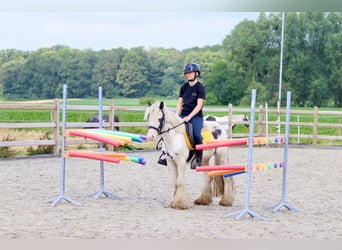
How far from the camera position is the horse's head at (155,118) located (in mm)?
5543

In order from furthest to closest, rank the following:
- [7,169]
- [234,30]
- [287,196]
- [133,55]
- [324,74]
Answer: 1. [234,30]
2. [324,74]
3. [133,55]
4. [7,169]
5. [287,196]

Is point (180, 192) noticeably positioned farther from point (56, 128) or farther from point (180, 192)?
point (56, 128)

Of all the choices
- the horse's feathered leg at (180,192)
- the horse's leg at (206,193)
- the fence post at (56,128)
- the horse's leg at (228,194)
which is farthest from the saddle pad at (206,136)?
the fence post at (56,128)

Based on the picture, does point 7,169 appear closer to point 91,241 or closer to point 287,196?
point 287,196

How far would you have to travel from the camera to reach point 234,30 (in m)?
28.9

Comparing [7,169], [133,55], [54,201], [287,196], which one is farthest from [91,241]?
[133,55]

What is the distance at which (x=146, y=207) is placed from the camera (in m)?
5.80

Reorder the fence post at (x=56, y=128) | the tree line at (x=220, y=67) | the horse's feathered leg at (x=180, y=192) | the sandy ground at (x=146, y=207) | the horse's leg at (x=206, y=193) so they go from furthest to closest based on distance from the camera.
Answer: the tree line at (x=220, y=67) < the fence post at (x=56, y=128) < the horse's leg at (x=206, y=193) < the horse's feathered leg at (x=180, y=192) < the sandy ground at (x=146, y=207)

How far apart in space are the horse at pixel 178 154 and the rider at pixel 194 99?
10 cm

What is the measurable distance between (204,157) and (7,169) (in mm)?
3992

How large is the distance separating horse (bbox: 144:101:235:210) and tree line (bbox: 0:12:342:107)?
1198 centimetres

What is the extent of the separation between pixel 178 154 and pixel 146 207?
609 mm

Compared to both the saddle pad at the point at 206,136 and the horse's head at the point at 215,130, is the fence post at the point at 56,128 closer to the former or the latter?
the horse's head at the point at 215,130

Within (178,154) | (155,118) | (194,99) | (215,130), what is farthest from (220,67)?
(155,118)
